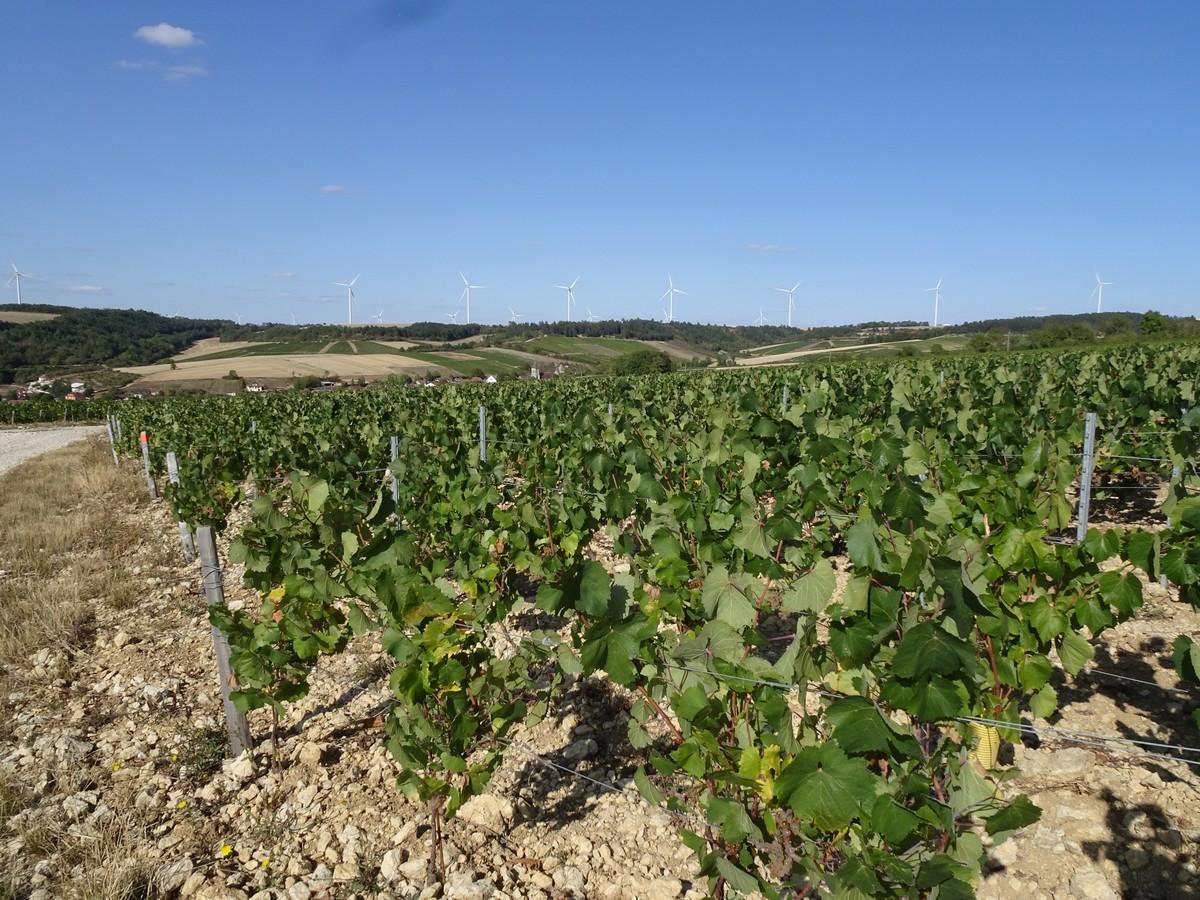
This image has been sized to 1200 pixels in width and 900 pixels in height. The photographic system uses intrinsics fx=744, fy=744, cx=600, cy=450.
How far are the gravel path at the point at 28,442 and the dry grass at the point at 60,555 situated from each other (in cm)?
852

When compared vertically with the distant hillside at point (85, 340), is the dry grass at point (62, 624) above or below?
below

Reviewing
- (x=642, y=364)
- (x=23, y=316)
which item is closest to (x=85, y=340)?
(x=23, y=316)

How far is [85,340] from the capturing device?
86.8 m

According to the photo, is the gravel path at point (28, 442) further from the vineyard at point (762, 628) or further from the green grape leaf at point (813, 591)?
the green grape leaf at point (813, 591)

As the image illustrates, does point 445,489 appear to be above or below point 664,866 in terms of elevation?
above

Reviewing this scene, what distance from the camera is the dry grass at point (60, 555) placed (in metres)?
5.86

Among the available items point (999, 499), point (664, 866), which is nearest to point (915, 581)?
point (664, 866)

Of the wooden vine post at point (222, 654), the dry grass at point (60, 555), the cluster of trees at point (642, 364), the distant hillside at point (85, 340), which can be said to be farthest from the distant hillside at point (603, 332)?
the wooden vine post at point (222, 654)

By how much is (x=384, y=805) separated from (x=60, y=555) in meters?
7.29

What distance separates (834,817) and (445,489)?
4.33m

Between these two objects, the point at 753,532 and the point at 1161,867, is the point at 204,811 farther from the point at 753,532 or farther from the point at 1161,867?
the point at 1161,867

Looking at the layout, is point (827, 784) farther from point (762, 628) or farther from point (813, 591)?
point (762, 628)

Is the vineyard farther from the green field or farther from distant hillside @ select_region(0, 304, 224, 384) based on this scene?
distant hillside @ select_region(0, 304, 224, 384)

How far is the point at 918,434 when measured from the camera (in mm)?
5953
